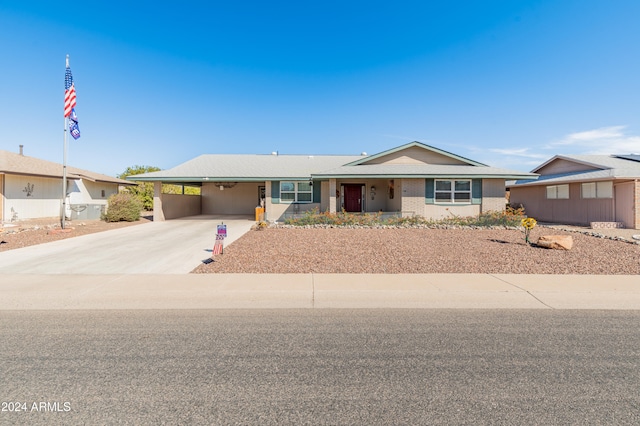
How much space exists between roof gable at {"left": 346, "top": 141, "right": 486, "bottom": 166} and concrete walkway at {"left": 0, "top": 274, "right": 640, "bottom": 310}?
13259 millimetres

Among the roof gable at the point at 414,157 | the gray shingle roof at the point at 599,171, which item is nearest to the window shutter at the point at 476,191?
the roof gable at the point at 414,157

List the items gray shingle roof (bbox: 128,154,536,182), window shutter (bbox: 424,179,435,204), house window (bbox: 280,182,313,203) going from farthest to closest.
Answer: house window (bbox: 280,182,313,203) → window shutter (bbox: 424,179,435,204) → gray shingle roof (bbox: 128,154,536,182)

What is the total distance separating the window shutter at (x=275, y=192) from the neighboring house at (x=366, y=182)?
0.21ft

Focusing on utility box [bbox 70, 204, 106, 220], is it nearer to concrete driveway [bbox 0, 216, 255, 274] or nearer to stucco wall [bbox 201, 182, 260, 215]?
stucco wall [bbox 201, 182, 260, 215]

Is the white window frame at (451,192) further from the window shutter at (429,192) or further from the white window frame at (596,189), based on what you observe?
the white window frame at (596,189)

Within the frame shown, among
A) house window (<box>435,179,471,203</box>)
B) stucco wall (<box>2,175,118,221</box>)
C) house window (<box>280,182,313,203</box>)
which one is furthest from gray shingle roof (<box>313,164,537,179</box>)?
stucco wall (<box>2,175,118,221</box>)

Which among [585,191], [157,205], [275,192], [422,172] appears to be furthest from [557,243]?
[157,205]

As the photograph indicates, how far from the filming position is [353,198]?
73.4 ft

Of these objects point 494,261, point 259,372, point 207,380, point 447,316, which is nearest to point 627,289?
point 494,261

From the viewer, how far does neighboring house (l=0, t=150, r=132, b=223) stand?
64.5ft

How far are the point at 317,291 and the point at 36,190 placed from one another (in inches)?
960

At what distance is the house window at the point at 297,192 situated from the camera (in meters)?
21.1

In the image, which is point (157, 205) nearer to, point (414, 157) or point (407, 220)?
point (407, 220)

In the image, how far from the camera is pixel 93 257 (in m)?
10.1
